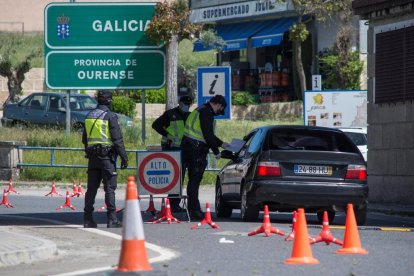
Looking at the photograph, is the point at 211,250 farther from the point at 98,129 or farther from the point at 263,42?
the point at 263,42

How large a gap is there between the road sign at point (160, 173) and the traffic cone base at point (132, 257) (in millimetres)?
8681

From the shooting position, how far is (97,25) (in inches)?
1009

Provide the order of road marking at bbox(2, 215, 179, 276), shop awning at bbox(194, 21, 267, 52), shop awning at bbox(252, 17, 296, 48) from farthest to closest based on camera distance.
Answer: shop awning at bbox(194, 21, 267, 52), shop awning at bbox(252, 17, 296, 48), road marking at bbox(2, 215, 179, 276)

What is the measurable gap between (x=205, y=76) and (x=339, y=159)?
34.5ft

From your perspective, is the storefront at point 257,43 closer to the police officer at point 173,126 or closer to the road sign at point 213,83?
the road sign at point 213,83

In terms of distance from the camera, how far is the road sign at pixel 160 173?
1880 centimetres

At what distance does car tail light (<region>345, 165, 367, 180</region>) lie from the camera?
1814 cm

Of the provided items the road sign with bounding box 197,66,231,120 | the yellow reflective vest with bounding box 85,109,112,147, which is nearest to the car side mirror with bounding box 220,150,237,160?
the yellow reflective vest with bounding box 85,109,112,147

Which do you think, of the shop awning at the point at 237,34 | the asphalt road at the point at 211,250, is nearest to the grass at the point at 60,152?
the asphalt road at the point at 211,250

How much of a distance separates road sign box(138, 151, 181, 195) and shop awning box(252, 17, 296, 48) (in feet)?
109

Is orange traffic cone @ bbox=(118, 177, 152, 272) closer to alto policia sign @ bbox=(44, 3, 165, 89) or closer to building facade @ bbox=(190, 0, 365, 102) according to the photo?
alto policia sign @ bbox=(44, 3, 165, 89)

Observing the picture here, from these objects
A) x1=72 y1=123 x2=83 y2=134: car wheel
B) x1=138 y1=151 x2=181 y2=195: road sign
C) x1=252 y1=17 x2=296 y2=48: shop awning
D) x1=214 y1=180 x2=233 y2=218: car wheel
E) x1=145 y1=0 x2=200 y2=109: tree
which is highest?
x1=252 y1=17 x2=296 y2=48: shop awning

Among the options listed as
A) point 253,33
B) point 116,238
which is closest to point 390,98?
point 116,238

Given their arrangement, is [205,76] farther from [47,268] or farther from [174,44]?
[47,268]
